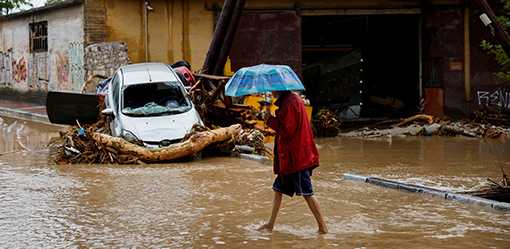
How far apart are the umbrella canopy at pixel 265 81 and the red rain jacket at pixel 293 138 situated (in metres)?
0.14

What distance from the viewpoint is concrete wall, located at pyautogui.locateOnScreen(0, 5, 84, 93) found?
2422 centimetres

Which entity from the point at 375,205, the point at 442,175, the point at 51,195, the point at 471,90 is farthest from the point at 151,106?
the point at 471,90

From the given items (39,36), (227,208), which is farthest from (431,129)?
(39,36)

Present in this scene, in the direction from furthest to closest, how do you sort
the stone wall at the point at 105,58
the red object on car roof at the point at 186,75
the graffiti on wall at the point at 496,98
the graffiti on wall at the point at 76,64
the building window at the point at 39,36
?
1. the building window at the point at 39,36
2. the graffiti on wall at the point at 76,64
3. the graffiti on wall at the point at 496,98
4. the stone wall at the point at 105,58
5. the red object on car roof at the point at 186,75

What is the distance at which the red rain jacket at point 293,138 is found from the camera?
293 inches

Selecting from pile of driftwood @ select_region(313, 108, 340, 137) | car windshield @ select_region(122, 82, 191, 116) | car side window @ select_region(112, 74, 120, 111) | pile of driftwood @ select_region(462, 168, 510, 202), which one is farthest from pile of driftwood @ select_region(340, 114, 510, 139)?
pile of driftwood @ select_region(462, 168, 510, 202)

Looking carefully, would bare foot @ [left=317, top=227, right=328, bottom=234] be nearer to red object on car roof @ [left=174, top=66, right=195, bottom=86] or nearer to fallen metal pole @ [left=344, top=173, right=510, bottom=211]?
fallen metal pole @ [left=344, top=173, right=510, bottom=211]

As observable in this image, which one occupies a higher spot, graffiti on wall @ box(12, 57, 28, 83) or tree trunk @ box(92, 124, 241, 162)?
graffiti on wall @ box(12, 57, 28, 83)

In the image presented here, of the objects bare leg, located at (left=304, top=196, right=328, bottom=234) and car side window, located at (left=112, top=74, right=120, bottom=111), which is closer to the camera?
bare leg, located at (left=304, top=196, right=328, bottom=234)

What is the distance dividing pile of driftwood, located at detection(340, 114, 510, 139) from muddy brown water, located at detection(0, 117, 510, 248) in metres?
5.14

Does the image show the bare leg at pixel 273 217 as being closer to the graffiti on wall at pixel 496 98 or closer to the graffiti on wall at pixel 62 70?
the graffiti on wall at pixel 496 98

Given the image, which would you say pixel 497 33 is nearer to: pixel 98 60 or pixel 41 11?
pixel 98 60

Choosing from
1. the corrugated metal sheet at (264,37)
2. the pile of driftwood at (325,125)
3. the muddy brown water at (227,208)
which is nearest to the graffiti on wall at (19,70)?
the corrugated metal sheet at (264,37)

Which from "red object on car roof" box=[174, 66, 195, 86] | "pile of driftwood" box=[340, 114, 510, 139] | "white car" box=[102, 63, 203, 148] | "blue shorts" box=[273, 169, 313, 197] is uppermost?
"red object on car roof" box=[174, 66, 195, 86]
